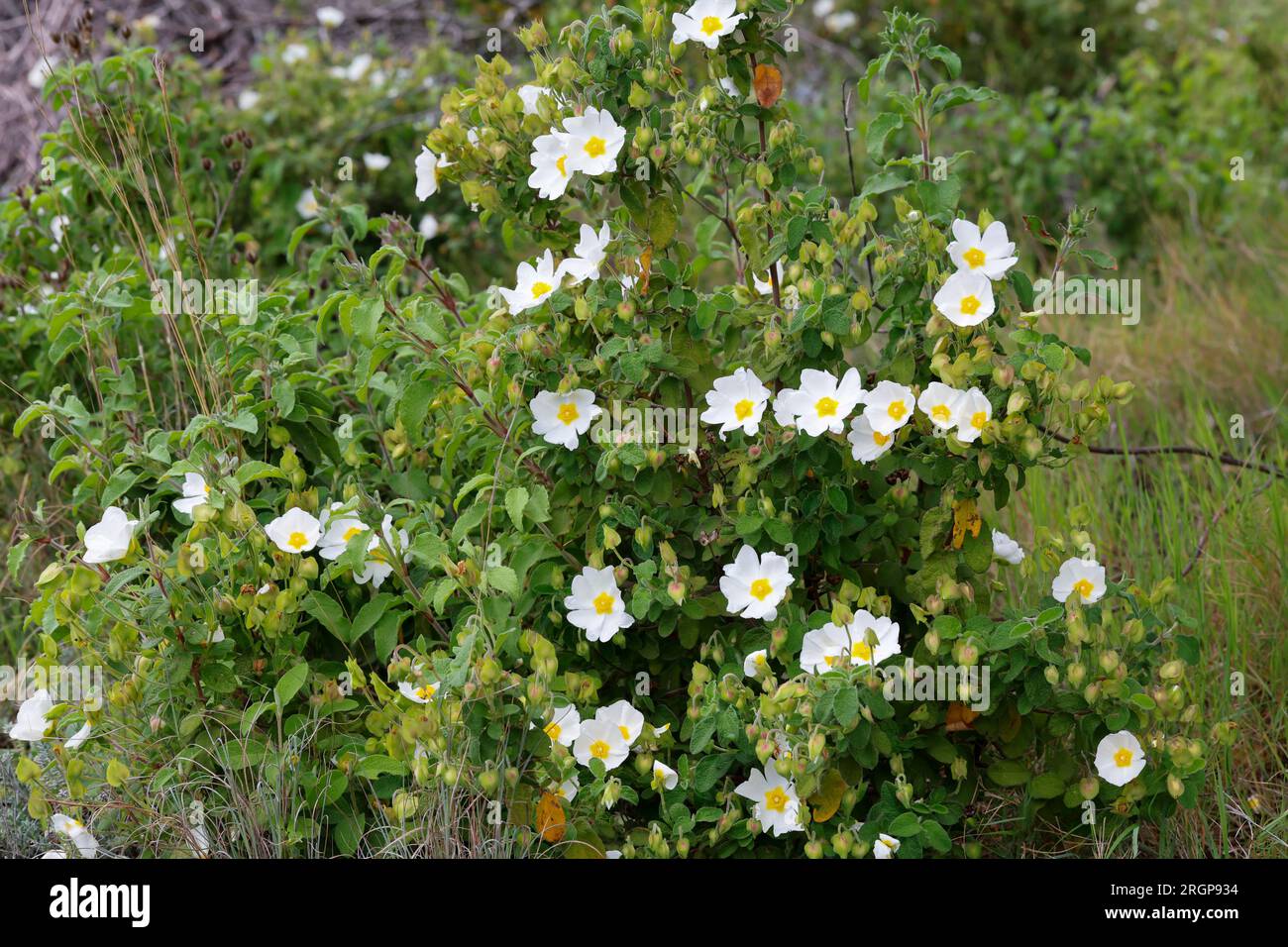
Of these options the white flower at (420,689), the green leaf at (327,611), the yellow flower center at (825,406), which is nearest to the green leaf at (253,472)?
the green leaf at (327,611)

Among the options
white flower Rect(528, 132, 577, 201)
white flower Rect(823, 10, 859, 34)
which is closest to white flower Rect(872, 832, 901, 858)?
white flower Rect(528, 132, 577, 201)

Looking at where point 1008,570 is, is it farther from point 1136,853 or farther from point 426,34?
point 426,34

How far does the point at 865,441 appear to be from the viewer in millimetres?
2098

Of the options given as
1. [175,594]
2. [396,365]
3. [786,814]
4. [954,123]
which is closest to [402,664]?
[175,594]

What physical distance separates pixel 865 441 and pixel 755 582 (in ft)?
0.94

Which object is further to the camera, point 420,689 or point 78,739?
point 78,739

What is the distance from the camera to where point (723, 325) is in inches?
88.5

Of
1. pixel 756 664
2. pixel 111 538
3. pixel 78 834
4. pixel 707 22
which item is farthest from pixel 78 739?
pixel 707 22

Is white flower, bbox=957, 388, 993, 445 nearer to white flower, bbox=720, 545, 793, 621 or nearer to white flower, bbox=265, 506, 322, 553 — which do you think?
white flower, bbox=720, 545, 793, 621

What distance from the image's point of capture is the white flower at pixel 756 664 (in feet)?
6.95

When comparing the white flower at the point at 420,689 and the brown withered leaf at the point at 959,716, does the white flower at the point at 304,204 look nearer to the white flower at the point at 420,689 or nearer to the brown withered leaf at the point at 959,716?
the white flower at the point at 420,689

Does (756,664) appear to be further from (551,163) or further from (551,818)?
(551,163)

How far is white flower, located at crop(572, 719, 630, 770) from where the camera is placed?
218 centimetres

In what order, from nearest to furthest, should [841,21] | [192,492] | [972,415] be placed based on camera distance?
[972,415] < [192,492] < [841,21]
